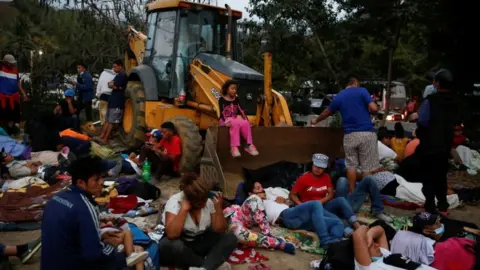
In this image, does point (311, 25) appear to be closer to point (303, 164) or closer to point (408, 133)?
point (408, 133)

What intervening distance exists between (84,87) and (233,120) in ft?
18.9

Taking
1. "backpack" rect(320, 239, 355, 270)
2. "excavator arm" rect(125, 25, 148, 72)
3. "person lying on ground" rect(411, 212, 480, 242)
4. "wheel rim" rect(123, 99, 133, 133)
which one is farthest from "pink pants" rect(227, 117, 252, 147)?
"excavator arm" rect(125, 25, 148, 72)

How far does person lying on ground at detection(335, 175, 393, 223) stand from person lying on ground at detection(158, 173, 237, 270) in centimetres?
209

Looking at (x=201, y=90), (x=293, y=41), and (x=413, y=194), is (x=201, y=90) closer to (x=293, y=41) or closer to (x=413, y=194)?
(x=413, y=194)

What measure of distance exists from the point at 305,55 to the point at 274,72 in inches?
46.4

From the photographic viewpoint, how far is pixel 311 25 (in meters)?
16.8

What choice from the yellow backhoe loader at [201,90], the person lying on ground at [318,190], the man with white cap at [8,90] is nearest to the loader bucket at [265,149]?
the yellow backhoe loader at [201,90]

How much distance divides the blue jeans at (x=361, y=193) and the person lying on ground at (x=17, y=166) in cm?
414

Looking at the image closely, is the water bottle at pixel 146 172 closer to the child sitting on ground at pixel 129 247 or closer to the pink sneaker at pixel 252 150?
the pink sneaker at pixel 252 150

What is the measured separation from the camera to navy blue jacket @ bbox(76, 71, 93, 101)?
36.9ft

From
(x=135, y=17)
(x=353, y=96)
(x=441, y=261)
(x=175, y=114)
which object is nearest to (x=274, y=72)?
(x=135, y=17)

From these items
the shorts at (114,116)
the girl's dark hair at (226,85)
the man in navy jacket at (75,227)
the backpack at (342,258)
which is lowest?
the backpack at (342,258)

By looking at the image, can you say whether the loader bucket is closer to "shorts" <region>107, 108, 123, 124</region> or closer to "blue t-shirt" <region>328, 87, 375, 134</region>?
"blue t-shirt" <region>328, 87, 375, 134</region>

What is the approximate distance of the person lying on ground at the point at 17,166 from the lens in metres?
7.01
